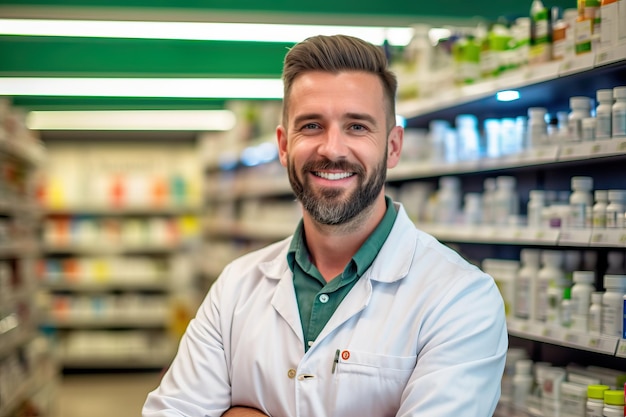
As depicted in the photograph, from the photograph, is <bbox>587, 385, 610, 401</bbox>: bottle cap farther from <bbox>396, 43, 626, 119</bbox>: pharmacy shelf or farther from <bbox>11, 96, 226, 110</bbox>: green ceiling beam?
<bbox>11, 96, 226, 110</bbox>: green ceiling beam

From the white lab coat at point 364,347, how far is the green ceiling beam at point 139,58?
5897mm

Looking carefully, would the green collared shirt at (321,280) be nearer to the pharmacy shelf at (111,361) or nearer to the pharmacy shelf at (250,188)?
the pharmacy shelf at (250,188)

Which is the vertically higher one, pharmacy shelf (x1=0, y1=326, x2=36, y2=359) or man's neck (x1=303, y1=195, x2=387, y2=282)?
man's neck (x1=303, y1=195, x2=387, y2=282)

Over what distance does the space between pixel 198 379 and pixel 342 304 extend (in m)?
0.51

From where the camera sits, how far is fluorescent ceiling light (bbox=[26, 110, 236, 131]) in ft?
36.7

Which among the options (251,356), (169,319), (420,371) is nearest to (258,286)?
(251,356)

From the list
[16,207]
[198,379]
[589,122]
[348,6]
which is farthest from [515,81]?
[16,207]

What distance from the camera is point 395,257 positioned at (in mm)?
2375

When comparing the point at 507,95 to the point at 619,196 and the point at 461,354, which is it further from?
the point at 461,354

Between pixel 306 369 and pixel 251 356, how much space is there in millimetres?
209

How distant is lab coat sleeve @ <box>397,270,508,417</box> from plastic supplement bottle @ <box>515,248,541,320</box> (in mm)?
1240

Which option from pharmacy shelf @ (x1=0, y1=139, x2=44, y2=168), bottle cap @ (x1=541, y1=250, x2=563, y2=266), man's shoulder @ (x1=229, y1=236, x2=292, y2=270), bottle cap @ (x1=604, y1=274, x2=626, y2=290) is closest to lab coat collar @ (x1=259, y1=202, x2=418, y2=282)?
man's shoulder @ (x1=229, y1=236, x2=292, y2=270)

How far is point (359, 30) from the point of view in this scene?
6906 mm

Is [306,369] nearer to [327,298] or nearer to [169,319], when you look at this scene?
[327,298]
